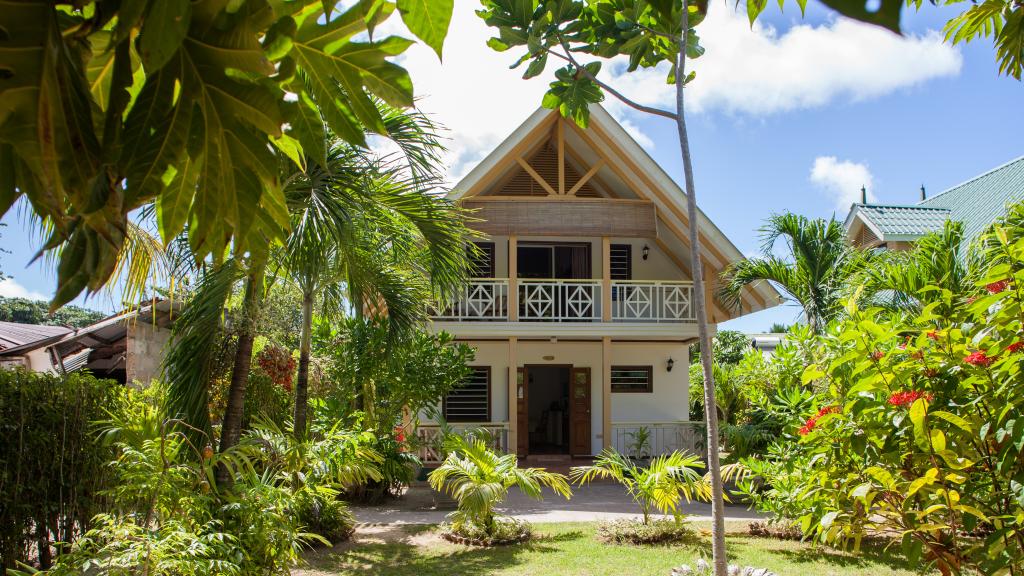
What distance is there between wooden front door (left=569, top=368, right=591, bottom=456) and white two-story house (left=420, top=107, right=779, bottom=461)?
1.1 inches

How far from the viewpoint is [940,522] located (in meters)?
3.48

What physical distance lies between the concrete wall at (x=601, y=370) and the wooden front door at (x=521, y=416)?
27cm

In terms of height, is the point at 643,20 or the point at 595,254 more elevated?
the point at 595,254

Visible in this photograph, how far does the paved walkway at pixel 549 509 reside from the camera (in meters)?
10.3

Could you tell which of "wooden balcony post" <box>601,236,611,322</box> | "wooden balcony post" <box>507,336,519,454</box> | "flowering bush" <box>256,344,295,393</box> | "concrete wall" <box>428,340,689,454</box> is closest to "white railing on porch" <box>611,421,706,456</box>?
"concrete wall" <box>428,340,689,454</box>

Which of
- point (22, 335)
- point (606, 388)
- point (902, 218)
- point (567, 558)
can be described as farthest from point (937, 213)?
point (22, 335)

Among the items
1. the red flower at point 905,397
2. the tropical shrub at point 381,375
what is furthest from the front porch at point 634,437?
the red flower at point 905,397

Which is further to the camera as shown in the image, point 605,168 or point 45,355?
point 605,168

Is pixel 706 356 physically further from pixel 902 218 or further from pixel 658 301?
pixel 902 218

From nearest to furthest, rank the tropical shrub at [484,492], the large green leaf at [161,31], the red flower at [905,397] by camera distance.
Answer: the large green leaf at [161,31]
the red flower at [905,397]
the tropical shrub at [484,492]

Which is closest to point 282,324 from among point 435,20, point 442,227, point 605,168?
point 442,227

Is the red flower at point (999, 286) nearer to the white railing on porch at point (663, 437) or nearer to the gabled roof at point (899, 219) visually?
the white railing on porch at point (663, 437)

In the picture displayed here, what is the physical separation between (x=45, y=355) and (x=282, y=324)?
4643 millimetres

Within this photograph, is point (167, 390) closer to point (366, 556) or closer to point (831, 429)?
point (366, 556)
